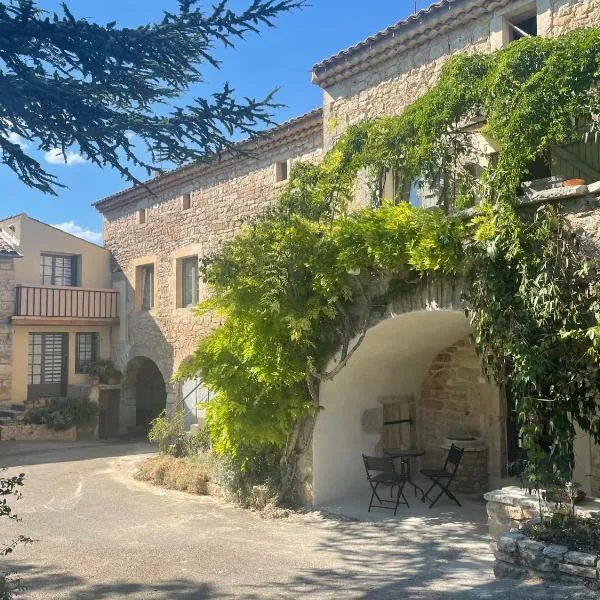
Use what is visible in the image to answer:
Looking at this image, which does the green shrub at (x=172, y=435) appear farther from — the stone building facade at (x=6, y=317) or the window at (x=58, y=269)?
the window at (x=58, y=269)

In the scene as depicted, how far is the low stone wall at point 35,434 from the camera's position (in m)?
14.3

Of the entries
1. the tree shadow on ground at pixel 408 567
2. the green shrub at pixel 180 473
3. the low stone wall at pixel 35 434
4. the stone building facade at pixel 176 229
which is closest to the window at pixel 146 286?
the stone building facade at pixel 176 229

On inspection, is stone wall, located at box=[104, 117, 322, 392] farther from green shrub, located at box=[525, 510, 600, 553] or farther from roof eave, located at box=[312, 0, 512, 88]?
green shrub, located at box=[525, 510, 600, 553]

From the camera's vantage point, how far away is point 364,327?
7812mm

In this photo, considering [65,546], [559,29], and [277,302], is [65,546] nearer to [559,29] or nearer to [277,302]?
[277,302]

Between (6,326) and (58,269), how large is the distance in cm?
234

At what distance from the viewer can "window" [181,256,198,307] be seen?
14367 millimetres

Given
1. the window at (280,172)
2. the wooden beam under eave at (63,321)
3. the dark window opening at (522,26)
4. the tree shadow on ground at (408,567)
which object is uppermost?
the dark window opening at (522,26)

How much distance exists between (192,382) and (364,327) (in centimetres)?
688

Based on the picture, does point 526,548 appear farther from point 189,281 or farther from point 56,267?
point 56,267

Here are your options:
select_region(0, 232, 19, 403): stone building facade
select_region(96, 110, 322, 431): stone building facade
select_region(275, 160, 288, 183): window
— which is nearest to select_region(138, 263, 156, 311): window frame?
select_region(96, 110, 322, 431): stone building facade

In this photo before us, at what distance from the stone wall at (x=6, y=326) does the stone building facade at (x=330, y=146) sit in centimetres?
473

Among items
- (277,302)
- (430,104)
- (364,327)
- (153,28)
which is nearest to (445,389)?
(364,327)

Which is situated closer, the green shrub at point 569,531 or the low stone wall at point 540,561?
the low stone wall at point 540,561
